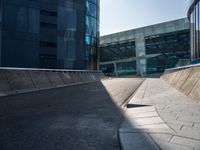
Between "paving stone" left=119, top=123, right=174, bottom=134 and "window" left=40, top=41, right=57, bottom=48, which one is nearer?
"paving stone" left=119, top=123, right=174, bottom=134

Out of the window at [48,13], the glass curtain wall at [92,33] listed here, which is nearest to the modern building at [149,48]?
the glass curtain wall at [92,33]

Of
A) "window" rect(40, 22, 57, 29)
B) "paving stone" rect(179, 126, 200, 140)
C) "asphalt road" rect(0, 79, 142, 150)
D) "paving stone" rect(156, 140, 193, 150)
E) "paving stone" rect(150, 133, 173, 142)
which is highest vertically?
"window" rect(40, 22, 57, 29)

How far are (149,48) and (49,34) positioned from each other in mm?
35370

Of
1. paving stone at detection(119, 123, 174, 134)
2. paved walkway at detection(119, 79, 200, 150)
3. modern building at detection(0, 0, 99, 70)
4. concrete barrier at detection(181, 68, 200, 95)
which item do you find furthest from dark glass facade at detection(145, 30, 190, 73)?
paving stone at detection(119, 123, 174, 134)

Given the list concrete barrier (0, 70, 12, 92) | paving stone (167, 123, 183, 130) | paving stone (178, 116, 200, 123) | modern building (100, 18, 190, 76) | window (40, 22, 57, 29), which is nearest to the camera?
paving stone (167, 123, 183, 130)

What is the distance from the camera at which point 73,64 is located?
30203mm

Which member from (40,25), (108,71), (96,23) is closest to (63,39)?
(40,25)

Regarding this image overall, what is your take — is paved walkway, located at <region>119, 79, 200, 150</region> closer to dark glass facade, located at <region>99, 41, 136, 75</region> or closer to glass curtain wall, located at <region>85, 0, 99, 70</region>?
glass curtain wall, located at <region>85, 0, 99, 70</region>

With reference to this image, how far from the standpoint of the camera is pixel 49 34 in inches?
1155

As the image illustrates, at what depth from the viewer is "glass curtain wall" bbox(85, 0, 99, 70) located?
32344 millimetres

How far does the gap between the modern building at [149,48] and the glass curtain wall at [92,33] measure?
21.7 m

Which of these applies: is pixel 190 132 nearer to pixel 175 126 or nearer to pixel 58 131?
pixel 175 126

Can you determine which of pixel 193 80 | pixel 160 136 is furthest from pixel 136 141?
pixel 193 80

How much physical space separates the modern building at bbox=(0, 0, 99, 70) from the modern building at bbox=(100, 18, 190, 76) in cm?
2286
